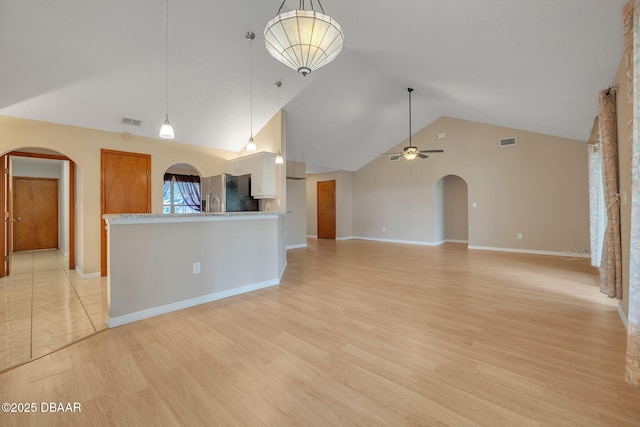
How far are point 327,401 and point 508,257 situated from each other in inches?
242

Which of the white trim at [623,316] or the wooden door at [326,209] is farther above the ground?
the wooden door at [326,209]

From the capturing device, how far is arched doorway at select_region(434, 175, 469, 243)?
27.8 ft

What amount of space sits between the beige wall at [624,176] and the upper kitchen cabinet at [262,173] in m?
4.67

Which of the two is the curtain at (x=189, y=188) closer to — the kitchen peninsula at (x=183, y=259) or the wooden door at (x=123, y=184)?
the wooden door at (x=123, y=184)

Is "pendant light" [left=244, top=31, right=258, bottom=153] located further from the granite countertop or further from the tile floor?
the tile floor

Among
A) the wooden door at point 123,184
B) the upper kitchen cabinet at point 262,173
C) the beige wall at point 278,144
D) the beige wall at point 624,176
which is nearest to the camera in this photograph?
the beige wall at point 624,176

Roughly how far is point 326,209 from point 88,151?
7.15 m

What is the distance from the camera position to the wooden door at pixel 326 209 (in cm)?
995

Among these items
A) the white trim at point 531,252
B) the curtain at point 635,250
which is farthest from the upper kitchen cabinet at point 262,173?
the white trim at point 531,252

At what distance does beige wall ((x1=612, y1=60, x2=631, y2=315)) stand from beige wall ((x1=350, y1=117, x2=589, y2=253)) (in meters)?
4.00

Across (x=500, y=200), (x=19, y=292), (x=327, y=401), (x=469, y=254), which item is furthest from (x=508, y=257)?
(x=19, y=292)

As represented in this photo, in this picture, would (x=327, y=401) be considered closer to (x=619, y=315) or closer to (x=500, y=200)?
(x=619, y=315)

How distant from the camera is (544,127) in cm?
564

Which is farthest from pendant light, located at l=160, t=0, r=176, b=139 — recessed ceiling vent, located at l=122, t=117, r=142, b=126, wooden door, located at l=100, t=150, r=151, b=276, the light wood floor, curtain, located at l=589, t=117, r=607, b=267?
curtain, located at l=589, t=117, r=607, b=267
